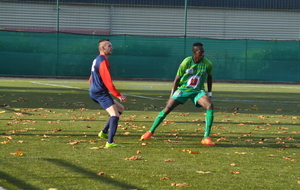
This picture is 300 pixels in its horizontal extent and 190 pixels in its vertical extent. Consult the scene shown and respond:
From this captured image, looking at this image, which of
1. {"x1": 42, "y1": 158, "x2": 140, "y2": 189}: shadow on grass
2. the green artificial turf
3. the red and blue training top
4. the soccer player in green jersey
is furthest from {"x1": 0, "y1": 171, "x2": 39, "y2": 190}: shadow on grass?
the soccer player in green jersey

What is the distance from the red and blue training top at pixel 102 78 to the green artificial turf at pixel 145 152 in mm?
822

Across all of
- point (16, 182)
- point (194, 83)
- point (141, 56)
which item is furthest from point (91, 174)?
point (141, 56)

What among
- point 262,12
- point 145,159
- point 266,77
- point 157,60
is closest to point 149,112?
point 145,159

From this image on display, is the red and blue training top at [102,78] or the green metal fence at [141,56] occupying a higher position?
the red and blue training top at [102,78]

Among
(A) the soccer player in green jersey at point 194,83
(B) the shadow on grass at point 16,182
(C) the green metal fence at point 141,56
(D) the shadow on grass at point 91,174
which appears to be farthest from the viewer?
(C) the green metal fence at point 141,56

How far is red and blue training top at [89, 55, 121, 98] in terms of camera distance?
7.40 meters

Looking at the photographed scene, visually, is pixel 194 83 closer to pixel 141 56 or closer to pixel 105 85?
pixel 105 85

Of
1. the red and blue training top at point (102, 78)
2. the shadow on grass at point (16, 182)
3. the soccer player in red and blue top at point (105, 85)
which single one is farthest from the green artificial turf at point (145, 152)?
the red and blue training top at point (102, 78)

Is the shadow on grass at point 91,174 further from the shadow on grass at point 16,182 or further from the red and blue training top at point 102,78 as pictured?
the red and blue training top at point 102,78

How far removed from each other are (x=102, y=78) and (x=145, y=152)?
119cm

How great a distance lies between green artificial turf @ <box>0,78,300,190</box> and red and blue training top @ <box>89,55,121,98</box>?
2.70 feet

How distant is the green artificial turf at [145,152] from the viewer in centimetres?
546

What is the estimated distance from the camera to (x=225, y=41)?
31.2 m

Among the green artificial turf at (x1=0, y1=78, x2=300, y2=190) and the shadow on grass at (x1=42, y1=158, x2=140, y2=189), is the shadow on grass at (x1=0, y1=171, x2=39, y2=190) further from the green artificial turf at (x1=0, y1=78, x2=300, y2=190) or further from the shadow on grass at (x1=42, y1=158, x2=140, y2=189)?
the shadow on grass at (x1=42, y1=158, x2=140, y2=189)
